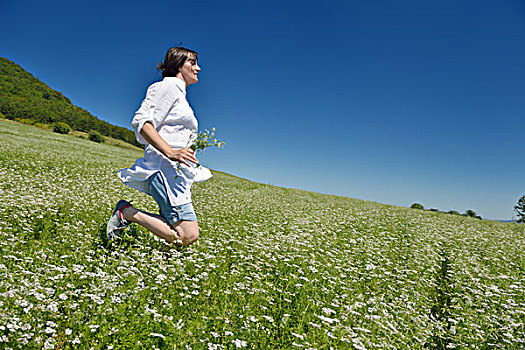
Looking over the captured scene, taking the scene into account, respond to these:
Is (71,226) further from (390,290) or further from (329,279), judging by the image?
(390,290)

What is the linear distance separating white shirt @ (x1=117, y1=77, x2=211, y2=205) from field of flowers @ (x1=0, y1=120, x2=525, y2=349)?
1.01 meters

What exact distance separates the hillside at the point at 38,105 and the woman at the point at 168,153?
74766 mm

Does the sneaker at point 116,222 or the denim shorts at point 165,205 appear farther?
the sneaker at point 116,222

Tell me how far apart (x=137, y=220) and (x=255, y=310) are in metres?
2.22

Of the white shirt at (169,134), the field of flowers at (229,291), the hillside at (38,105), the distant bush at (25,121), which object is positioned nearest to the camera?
the field of flowers at (229,291)

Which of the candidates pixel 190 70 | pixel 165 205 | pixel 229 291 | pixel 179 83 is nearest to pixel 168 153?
pixel 165 205

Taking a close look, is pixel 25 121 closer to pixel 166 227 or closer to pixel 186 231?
pixel 166 227

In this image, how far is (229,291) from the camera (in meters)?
3.60

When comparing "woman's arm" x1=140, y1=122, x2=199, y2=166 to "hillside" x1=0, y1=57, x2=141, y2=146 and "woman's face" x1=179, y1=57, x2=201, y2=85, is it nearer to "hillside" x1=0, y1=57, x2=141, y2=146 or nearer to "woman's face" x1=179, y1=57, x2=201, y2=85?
"woman's face" x1=179, y1=57, x2=201, y2=85

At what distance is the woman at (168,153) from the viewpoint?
3713 mm

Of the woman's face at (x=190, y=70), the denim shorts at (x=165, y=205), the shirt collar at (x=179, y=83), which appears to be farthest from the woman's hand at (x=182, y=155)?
the woman's face at (x=190, y=70)

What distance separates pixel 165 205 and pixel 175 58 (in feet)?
7.33

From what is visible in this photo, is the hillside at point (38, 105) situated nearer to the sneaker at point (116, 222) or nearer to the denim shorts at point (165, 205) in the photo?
the sneaker at point (116, 222)

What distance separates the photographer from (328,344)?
9.34ft
